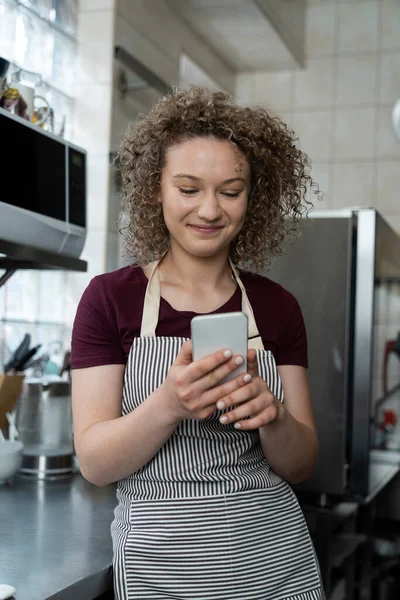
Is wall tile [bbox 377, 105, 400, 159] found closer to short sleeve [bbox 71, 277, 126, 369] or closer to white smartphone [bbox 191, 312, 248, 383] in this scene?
short sleeve [bbox 71, 277, 126, 369]

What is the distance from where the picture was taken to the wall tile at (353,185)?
10.6 feet

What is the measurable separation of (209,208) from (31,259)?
51 cm

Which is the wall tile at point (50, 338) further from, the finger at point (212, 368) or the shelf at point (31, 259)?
the finger at point (212, 368)

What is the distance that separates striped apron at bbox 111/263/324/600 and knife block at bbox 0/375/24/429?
24.5 inches

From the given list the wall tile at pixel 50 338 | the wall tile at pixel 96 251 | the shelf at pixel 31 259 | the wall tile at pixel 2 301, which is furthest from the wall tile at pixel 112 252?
the shelf at pixel 31 259

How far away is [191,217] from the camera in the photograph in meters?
0.97

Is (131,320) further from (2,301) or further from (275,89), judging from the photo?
(275,89)

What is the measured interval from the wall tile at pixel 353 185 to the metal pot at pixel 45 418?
1987mm

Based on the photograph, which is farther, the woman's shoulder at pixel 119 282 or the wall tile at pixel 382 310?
the wall tile at pixel 382 310

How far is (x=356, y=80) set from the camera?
10.7ft

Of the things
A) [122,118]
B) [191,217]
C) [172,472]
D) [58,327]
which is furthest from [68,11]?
[172,472]

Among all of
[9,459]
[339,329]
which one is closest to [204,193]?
[9,459]

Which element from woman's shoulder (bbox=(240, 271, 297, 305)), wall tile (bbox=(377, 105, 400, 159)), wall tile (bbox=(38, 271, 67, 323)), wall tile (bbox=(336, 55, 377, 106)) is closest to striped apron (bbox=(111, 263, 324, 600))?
woman's shoulder (bbox=(240, 271, 297, 305))

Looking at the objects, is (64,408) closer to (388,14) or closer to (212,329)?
(212,329)
